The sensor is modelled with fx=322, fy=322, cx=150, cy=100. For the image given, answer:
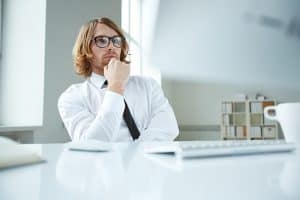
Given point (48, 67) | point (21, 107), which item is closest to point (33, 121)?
point (21, 107)

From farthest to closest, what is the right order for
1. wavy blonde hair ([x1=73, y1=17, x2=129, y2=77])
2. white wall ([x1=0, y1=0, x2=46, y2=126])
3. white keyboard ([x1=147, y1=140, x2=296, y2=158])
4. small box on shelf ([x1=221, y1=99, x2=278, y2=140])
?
small box on shelf ([x1=221, y1=99, x2=278, y2=140])
white wall ([x1=0, y1=0, x2=46, y2=126])
wavy blonde hair ([x1=73, y1=17, x2=129, y2=77])
white keyboard ([x1=147, y1=140, x2=296, y2=158])

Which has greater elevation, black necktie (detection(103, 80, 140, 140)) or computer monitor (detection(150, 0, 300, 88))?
computer monitor (detection(150, 0, 300, 88))

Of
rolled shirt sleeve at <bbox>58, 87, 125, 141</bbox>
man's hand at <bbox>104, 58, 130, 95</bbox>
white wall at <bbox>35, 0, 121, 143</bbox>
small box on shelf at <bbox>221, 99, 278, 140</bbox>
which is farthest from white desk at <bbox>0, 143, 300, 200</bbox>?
small box on shelf at <bbox>221, 99, 278, 140</bbox>

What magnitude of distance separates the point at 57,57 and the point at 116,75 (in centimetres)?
108

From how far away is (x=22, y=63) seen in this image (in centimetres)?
195

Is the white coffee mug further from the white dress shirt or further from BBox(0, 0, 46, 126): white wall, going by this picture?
BBox(0, 0, 46, 126): white wall

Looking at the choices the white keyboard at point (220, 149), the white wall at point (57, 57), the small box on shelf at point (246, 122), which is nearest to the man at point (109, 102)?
the white keyboard at point (220, 149)

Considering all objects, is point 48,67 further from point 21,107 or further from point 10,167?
point 10,167

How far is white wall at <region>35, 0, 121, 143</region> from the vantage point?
1.93 m

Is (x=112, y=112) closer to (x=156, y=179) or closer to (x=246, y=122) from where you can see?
(x=156, y=179)

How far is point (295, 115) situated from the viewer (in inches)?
22.0

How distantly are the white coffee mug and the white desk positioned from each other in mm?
107

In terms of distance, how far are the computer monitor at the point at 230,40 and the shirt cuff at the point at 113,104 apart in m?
0.79

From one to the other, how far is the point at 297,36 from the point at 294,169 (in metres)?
0.27
